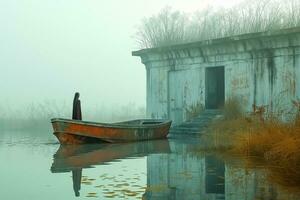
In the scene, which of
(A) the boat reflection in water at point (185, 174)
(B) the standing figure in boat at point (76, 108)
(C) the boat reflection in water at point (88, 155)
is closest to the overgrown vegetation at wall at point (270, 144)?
(A) the boat reflection in water at point (185, 174)

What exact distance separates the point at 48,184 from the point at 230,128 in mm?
9654

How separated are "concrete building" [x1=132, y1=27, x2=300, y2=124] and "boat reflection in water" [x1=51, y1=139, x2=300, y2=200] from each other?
563 centimetres

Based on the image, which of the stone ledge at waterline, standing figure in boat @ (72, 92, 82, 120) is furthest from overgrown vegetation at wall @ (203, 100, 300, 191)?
standing figure in boat @ (72, 92, 82, 120)

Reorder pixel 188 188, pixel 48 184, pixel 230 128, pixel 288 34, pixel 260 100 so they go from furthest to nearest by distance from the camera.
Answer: pixel 260 100 < pixel 288 34 < pixel 230 128 < pixel 48 184 < pixel 188 188

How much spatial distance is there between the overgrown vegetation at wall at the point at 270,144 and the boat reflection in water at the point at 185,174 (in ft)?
1.94

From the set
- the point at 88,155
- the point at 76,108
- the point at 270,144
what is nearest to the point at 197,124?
the point at 76,108

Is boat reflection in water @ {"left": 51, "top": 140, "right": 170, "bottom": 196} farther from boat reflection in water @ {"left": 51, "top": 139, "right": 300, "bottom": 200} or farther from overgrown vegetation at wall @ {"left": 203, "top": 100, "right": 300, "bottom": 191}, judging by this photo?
overgrown vegetation at wall @ {"left": 203, "top": 100, "right": 300, "bottom": 191}

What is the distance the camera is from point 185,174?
443 inches

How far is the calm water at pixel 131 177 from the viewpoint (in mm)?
8902

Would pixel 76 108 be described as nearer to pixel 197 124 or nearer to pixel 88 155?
pixel 88 155

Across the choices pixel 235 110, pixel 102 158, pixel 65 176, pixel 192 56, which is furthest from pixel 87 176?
pixel 192 56

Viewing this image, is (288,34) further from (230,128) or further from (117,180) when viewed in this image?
(117,180)

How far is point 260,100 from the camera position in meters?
21.6

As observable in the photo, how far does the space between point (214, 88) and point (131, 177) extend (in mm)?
16190
